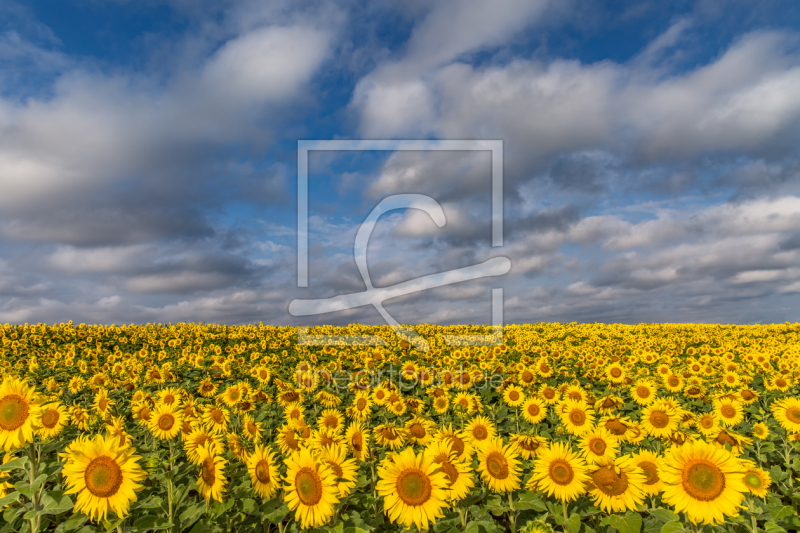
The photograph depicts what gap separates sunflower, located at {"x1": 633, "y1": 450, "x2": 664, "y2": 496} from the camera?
15.5 feet

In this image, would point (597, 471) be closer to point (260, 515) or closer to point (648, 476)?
point (648, 476)

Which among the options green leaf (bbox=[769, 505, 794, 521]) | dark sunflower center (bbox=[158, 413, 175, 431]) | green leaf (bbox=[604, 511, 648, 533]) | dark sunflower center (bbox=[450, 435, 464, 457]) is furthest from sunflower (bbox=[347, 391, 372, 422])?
green leaf (bbox=[769, 505, 794, 521])

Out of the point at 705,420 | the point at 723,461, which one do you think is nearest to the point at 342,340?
the point at 705,420

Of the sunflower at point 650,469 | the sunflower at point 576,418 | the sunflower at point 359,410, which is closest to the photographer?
the sunflower at point 650,469

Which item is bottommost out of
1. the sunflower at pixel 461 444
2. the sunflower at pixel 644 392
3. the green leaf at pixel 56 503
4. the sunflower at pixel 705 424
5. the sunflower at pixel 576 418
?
the sunflower at pixel 644 392

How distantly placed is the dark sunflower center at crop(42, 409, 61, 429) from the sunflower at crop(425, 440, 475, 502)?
508cm

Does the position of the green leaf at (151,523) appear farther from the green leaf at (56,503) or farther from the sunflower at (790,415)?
the sunflower at (790,415)

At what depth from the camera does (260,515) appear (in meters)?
5.10

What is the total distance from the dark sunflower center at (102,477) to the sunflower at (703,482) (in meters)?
5.29

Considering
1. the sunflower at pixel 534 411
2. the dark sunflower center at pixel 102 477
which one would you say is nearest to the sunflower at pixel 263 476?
the dark sunflower center at pixel 102 477

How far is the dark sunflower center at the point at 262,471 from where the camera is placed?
14.6 feet

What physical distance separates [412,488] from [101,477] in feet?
9.30

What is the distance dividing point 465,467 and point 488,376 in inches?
426

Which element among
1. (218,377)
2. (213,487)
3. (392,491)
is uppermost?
(392,491)
